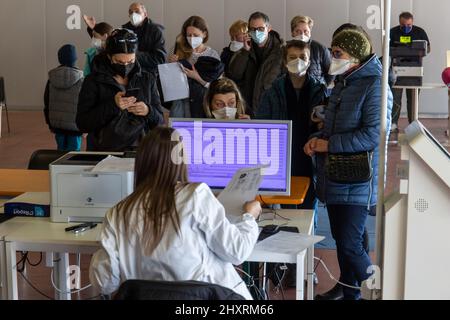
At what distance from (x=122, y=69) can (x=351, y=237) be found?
1.78 meters

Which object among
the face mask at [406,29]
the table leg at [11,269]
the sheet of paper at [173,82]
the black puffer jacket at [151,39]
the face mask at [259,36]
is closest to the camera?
the table leg at [11,269]

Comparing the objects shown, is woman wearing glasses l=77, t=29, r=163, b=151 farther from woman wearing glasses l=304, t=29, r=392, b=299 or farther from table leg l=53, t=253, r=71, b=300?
woman wearing glasses l=304, t=29, r=392, b=299

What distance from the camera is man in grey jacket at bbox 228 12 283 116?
20.0 feet

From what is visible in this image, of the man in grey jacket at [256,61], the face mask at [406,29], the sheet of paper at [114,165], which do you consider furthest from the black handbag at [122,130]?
the face mask at [406,29]

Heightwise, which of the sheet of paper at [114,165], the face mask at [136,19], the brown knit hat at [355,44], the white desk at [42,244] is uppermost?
the face mask at [136,19]

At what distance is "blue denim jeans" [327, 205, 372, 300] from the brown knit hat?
800mm

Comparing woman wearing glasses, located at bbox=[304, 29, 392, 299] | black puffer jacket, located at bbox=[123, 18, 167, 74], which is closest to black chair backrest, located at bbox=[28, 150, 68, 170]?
woman wearing glasses, located at bbox=[304, 29, 392, 299]

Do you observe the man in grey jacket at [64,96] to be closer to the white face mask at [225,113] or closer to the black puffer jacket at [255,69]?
the black puffer jacket at [255,69]

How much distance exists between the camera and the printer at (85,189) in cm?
380

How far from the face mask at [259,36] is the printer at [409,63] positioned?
166 inches

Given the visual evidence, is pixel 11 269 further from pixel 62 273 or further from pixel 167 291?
pixel 167 291

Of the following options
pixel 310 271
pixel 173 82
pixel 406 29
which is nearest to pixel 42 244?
pixel 310 271

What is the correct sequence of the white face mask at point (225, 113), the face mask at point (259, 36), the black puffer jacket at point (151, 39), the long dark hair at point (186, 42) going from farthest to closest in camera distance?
the black puffer jacket at point (151, 39) → the face mask at point (259, 36) → the long dark hair at point (186, 42) → the white face mask at point (225, 113)

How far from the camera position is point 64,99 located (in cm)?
730
